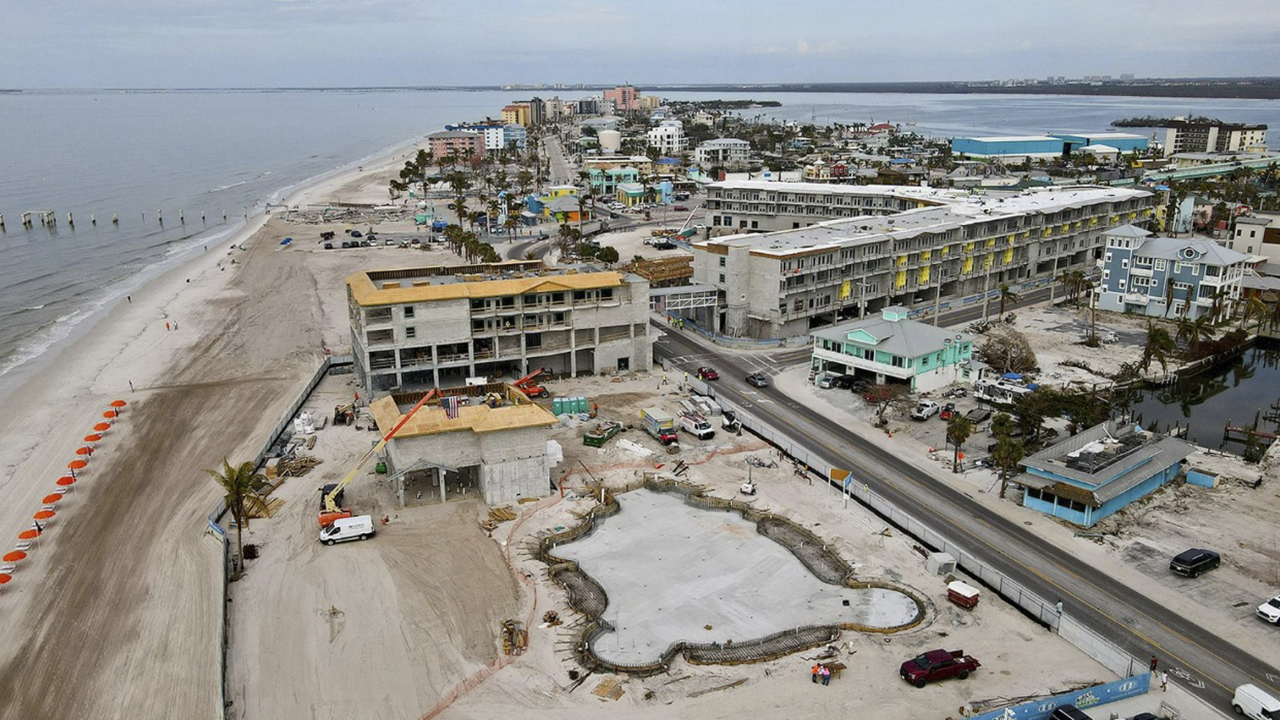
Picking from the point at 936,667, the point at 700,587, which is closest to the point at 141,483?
the point at 700,587

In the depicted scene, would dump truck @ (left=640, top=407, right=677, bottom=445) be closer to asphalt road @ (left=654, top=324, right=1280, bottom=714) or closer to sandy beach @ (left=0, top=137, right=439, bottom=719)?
asphalt road @ (left=654, top=324, right=1280, bottom=714)

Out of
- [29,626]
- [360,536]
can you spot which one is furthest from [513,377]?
[29,626]

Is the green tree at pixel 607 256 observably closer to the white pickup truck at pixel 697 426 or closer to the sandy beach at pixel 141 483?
the sandy beach at pixel 141 483

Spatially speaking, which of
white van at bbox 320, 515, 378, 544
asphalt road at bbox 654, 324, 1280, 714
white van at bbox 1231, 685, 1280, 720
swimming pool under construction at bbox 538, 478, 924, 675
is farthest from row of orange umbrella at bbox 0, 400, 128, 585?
white van at bbox 1231, 685, 1280, 720

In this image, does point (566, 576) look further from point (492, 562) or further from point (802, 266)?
point (802, 266)

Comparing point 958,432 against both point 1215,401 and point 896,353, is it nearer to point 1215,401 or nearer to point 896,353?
point 896,353

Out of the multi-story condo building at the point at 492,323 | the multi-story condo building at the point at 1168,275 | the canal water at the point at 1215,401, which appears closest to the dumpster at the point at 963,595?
the canal water at the point at 1215,401

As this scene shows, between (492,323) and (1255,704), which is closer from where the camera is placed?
(1255,704)
